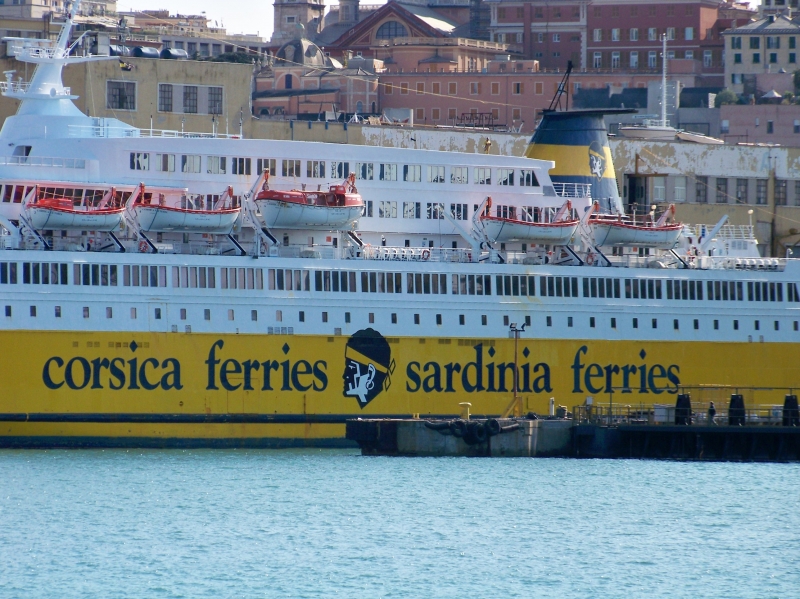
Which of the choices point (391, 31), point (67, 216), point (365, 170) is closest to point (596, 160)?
point (365, 170)

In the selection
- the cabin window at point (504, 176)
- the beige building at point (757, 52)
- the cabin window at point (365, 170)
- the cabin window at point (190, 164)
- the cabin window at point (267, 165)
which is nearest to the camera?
the cabin window at point (190, 164)

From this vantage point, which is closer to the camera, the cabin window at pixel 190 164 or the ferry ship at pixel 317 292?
the ferry ship at pixel 317 292

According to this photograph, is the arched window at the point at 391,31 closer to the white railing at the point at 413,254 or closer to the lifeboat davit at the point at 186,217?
the white railing at the point at 413,254

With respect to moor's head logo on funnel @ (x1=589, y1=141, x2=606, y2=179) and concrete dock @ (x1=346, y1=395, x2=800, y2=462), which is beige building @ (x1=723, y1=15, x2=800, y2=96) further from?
concrete dock @ (x1=346, y1=395, x2=800, y2=462)

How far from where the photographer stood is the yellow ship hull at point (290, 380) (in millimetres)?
43188

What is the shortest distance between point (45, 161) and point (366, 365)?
35.4ft

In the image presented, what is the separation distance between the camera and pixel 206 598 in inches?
1164

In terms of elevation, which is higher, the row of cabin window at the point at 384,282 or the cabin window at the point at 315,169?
the cabin window at the point at 315,169

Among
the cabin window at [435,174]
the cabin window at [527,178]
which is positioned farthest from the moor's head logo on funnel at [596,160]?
the cabin window at [435,174]

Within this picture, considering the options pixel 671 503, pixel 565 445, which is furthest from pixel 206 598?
pixel 565 445

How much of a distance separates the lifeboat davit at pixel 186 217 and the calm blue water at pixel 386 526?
6.31m

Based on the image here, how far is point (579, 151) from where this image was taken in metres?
52.6

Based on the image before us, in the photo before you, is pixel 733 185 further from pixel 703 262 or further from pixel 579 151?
pixel 703 262

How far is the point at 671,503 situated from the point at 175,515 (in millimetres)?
11855
